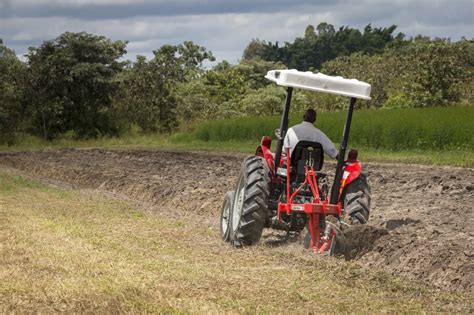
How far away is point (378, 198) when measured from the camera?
1634cm

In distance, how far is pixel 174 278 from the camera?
9055 millimetres

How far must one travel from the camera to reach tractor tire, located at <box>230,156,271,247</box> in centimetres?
1101

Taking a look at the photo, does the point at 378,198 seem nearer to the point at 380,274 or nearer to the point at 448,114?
the point at 380,274

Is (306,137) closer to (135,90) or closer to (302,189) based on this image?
(302,189)

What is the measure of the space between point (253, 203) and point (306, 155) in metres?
0.83

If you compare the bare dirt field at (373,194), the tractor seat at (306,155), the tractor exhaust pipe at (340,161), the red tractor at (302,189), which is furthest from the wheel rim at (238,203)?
the tractor exhaust pipe at (340,161)

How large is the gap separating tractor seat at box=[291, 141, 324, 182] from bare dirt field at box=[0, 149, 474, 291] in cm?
91

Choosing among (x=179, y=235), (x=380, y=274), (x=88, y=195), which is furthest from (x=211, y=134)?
(x=380, y=274)

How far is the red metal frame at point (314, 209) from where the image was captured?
10.5 m

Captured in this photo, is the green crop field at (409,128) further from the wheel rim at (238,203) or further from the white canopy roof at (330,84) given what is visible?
the white canopy roof at (330,84)

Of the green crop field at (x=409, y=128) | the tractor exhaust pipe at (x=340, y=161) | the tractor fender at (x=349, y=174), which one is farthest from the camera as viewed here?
the green crop field at (x=409, y=128)

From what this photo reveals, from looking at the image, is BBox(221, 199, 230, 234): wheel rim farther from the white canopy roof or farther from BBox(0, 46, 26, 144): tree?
BBox(0, 46, 26, 144): tree

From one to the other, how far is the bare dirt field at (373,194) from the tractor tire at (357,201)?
0.21 m

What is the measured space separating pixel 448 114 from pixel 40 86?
59.5ft
